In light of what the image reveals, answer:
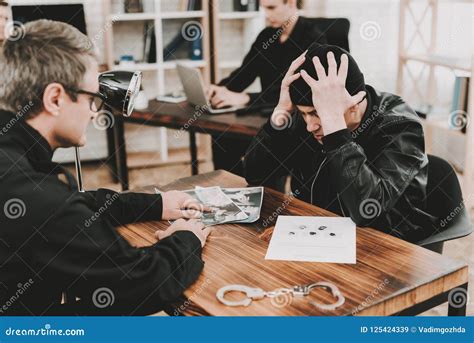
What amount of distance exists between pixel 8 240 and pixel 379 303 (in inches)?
32.8

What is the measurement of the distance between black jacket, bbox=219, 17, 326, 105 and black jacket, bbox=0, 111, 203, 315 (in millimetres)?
2059

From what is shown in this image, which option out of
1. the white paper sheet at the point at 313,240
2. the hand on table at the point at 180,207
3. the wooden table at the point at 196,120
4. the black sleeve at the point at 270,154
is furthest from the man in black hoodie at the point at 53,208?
the wooden table at the point at 196,120

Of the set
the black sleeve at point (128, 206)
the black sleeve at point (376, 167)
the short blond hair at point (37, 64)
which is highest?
the short blond hair at point (37, 64)

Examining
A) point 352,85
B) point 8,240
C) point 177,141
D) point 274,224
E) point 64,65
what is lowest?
point 177,141

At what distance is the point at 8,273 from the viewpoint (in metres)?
1.39

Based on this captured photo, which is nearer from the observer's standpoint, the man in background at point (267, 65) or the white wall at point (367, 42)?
the man in background at point (267, 65)

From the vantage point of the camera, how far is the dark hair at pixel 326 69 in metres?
1.84

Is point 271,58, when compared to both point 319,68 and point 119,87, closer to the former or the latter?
point 319,68

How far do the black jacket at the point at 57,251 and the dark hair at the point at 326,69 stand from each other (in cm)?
70

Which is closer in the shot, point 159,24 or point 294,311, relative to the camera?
point 294,311

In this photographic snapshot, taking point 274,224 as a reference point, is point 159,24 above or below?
above

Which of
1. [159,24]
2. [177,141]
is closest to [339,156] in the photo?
[159,24]

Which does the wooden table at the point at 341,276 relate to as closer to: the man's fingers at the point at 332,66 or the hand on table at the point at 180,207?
the hand on table at the point at 180,207

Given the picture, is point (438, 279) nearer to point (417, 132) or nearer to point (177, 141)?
point (417, 132)
